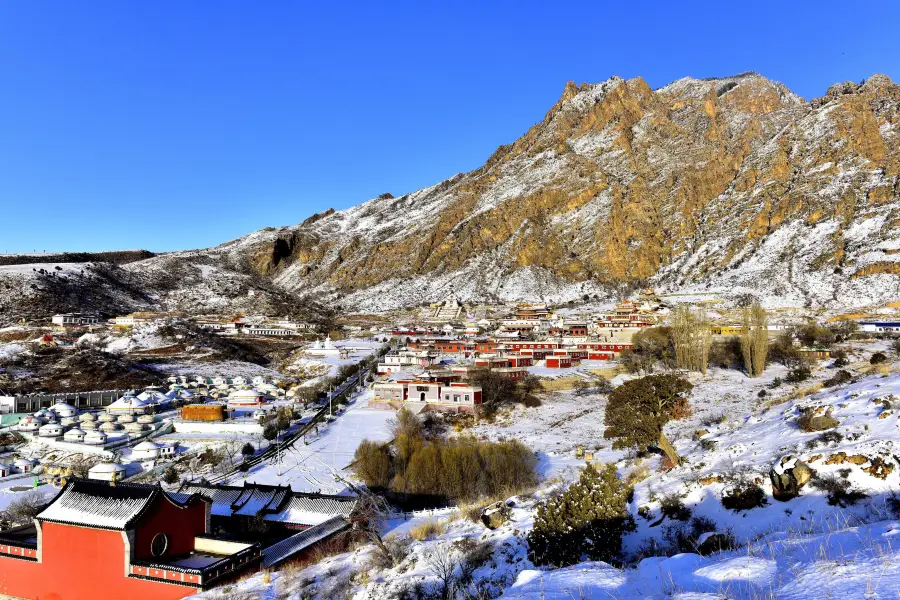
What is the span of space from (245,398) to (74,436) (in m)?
14.1

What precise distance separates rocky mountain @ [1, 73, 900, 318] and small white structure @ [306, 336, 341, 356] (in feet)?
186

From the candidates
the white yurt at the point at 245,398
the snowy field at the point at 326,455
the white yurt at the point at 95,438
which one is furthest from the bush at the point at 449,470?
the white yurt at the point at 245,398

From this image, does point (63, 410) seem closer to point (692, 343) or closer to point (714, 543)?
point (692, 343)

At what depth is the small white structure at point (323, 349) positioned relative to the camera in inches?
3127

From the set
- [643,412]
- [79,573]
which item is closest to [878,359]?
[643,412]

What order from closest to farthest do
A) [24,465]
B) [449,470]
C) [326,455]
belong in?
[449,470] → [326,455] → [24,465]

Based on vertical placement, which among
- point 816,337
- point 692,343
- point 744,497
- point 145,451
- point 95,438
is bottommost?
point 145,451

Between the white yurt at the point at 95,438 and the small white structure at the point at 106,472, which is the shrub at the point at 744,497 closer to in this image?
the small white structure at the point at 106,472

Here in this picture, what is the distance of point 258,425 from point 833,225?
4425 inches

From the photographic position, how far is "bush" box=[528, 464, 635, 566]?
37.7 ft

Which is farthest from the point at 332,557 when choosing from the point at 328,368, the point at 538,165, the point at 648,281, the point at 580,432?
the point at 538,165

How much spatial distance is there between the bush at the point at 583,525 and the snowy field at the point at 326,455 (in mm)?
18863

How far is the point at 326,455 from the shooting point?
119 ft

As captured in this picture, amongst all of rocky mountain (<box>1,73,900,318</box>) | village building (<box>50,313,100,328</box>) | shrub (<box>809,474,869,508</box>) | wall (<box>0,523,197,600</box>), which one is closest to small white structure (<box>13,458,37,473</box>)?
wall (<box>0,523,197,600</box>)
